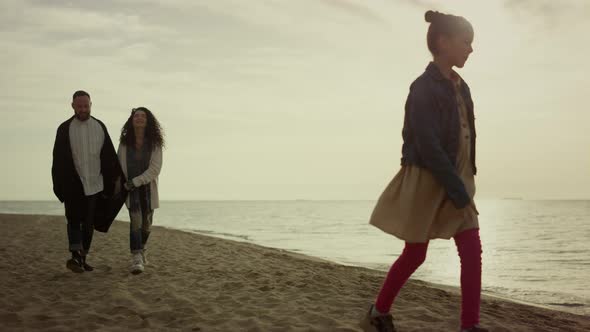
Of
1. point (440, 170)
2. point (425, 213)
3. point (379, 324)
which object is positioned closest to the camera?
point (440, 170)

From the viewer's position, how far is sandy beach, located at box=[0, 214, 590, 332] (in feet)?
13.4

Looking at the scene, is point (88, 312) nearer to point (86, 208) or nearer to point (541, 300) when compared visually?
point (86, 208)

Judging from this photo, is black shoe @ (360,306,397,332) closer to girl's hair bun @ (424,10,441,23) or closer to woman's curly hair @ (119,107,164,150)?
girl's hair bun @ (424,10,441,23)

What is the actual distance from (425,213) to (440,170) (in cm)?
28

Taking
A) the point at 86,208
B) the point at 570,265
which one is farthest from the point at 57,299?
the point at 570,265

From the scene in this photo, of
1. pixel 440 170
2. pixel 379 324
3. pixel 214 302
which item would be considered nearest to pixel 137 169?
pixel 214 302

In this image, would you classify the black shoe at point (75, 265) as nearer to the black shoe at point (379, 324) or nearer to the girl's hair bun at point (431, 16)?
the black shoe at point (379, 324)

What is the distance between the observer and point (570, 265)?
15164 mm

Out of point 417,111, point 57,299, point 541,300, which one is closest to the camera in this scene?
point 417,111

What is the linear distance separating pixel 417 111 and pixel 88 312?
10.5 feet

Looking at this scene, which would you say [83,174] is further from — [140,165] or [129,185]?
[140,165]

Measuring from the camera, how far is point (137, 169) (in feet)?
21.3

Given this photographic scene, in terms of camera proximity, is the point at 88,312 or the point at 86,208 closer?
the point at 88,312

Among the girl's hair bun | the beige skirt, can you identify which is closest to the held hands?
the beige skirt
